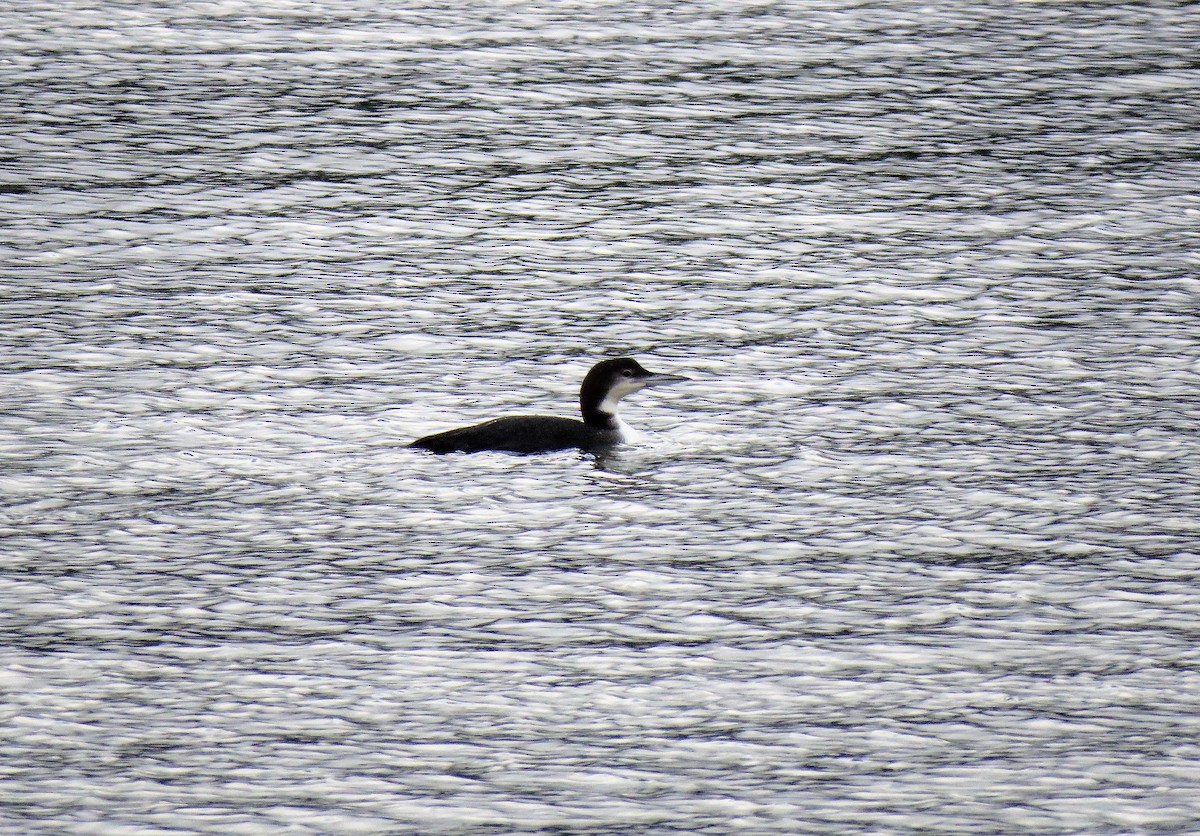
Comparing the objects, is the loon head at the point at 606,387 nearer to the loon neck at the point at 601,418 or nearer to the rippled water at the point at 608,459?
the loon neck at the point at 601,418

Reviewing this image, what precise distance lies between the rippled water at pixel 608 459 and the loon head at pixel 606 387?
370 millimetres

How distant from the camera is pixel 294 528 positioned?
1502 cm

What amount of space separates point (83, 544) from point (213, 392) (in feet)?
11.5

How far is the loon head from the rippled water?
1.21ft

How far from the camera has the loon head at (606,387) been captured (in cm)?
1694

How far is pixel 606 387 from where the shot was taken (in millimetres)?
16953

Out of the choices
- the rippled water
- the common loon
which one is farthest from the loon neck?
the rippled water

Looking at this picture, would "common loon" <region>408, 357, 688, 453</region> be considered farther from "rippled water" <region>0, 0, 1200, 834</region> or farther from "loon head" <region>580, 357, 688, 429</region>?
"rippled water" <region>0, 0, 1200, 834</region>

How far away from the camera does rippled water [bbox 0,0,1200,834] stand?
11523 millimetres

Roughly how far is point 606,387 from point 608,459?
0.63 m

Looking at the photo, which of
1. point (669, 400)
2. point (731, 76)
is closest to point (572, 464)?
point (669, 400)

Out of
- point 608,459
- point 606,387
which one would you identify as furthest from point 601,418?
point 608,459

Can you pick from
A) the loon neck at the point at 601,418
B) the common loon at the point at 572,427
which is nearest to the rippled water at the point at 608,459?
the common loon at the point at 572,427

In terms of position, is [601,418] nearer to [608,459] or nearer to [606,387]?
[606,387]
